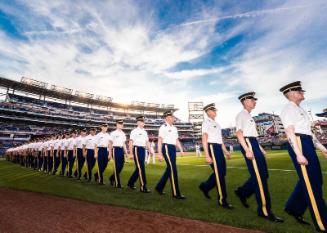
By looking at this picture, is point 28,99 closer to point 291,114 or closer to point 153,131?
point 153,131

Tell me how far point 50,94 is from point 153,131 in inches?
1261

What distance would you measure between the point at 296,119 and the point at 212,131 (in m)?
1.84

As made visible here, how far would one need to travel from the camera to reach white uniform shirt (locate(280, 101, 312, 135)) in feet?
9.99

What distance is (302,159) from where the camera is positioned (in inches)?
111

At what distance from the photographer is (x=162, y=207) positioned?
444cm

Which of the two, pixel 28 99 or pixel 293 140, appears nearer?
pixel 293 140

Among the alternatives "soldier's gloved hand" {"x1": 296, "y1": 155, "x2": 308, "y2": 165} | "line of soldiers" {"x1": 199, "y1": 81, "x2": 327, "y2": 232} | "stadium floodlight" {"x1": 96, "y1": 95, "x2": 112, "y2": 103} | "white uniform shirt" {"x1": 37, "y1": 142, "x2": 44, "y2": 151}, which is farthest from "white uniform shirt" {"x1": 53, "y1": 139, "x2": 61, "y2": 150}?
"stadium floodlight" {"x1": 96, "y1": 95, "x2": 112, "y2": 103}

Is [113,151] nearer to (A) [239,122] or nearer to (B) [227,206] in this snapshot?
(B) [227,206]

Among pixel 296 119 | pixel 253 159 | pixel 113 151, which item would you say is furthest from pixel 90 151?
pixel 296 119

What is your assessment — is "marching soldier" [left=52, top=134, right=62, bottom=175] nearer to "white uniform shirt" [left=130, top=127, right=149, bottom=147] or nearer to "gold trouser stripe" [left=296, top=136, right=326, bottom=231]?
"white uniform shirt" [left=130, top=127, right=149, bottom=147]

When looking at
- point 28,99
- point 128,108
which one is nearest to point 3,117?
point 28,99

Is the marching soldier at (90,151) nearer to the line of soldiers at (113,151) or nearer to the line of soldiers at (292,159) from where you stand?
the line of soldiers at (113,151)

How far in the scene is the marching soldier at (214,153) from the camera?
4316 mm

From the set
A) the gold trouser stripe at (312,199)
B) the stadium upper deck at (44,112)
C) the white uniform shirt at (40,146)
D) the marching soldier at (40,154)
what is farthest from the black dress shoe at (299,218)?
the stadium upper deck at (44,112)
